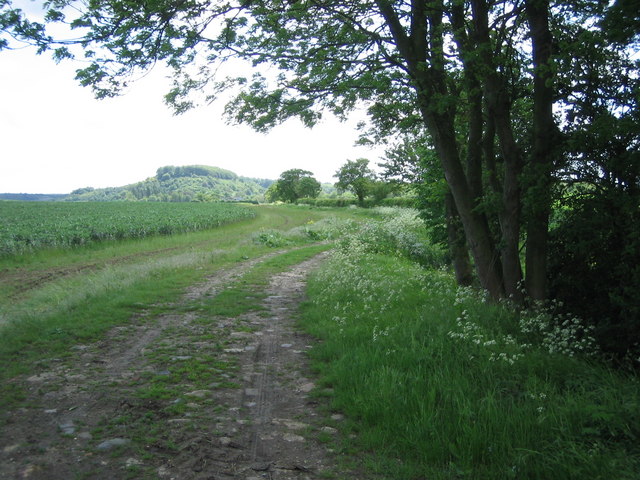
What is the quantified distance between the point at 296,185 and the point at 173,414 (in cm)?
10305

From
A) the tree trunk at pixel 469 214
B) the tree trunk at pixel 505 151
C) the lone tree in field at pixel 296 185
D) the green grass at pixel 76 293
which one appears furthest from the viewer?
the lone tree in field at pixel 296 185

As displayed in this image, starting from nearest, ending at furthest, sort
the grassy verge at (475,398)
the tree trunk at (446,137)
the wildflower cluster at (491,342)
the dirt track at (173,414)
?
the grassy verge at (475,398) → the dirt track at (173,414) → the wildflower cluster at (491,342) → the tree trunk at (446,137)

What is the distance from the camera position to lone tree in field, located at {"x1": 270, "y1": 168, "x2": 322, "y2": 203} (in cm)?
10300

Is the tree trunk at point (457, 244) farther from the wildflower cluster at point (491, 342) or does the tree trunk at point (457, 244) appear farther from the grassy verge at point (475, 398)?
the wildflower cluster at point (491, 342)

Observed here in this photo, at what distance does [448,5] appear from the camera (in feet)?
21.9

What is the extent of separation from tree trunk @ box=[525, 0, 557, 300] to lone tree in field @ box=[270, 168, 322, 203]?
96706 millimetres

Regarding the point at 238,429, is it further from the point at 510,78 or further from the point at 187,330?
the point at 510,78

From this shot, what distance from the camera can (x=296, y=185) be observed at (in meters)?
106

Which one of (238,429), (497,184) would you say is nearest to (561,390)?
(238,429)

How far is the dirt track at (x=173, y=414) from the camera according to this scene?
3.36 metres

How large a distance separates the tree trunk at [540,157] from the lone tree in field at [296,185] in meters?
96.7

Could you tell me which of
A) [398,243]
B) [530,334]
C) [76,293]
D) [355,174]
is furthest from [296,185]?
[530,334]

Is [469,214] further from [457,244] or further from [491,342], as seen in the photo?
Result: [491,342]

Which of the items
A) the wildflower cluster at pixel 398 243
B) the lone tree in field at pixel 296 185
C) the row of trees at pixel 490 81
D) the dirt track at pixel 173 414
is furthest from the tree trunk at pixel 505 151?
the lone tree in field at pixel 296 185
